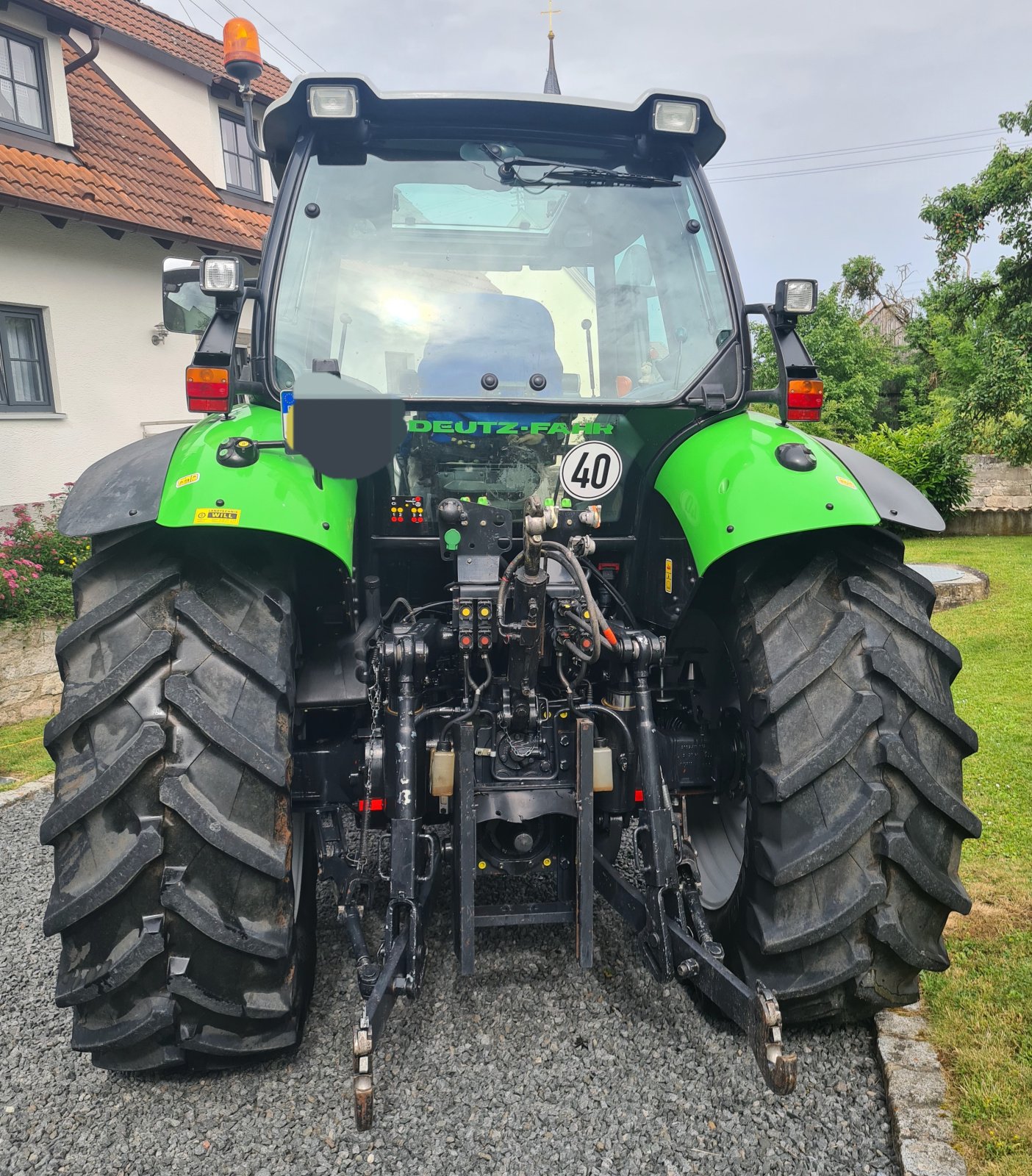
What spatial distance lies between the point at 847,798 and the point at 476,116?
2184 millimetres

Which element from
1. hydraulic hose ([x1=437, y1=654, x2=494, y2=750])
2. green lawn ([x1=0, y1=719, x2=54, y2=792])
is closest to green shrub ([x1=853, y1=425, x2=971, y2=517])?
green lawn ([x1=0, y1=719, x2=54, y2=792])

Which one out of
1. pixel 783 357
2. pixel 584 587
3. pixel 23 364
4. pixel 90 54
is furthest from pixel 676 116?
pixel 90 54

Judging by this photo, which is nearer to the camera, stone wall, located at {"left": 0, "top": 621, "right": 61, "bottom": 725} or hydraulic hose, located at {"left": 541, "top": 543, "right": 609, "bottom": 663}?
hydraulic hose, located at {"left": 541, "top": 543, "right": 609, "bottom": 663}

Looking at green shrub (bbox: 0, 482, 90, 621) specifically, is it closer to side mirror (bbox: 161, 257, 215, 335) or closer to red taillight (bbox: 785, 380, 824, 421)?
side mirror (bbox: 161, 257, 215, 335)

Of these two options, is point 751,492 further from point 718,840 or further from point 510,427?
point 718,840

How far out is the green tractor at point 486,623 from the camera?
2.07 m

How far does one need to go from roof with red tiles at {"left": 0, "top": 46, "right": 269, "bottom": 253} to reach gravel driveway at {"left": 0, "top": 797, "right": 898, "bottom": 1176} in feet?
29.3

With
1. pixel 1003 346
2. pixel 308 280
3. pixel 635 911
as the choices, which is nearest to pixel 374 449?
pixel 308 280

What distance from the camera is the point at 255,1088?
223cm

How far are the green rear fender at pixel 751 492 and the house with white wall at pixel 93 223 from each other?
8.76 metres

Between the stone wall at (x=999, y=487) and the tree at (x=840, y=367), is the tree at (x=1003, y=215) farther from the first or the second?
the tree at (x=840, y=367)

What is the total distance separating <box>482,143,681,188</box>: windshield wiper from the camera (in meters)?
2.74

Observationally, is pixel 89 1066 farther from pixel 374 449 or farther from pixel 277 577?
pixel 374 449

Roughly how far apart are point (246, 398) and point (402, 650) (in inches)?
60.5
